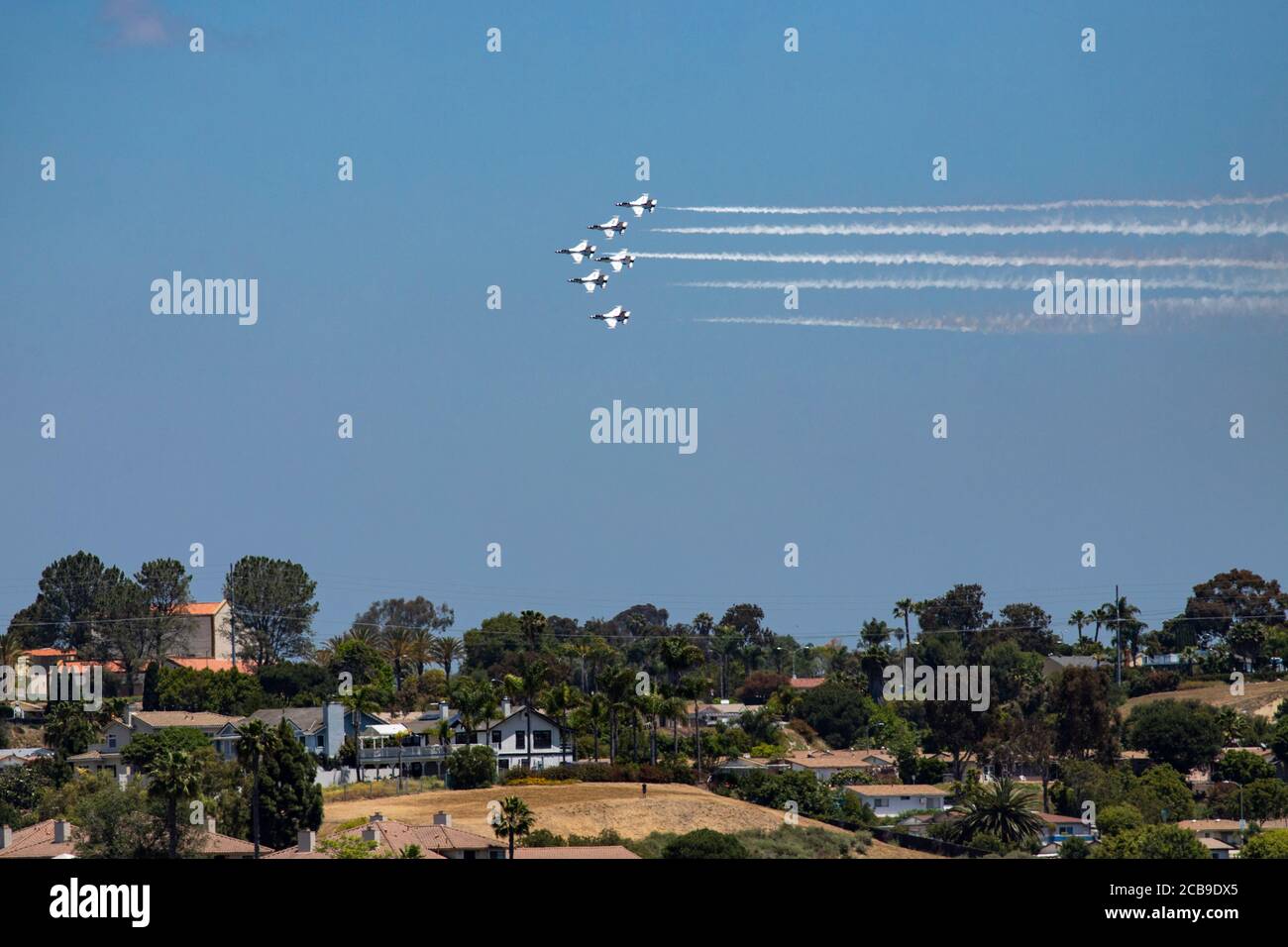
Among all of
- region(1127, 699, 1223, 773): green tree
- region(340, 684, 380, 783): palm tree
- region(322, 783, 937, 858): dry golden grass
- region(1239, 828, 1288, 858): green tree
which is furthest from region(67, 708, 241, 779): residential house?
region(1127, 699, 1223, 773): green tree

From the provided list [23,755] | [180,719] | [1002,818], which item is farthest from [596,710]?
[23,755]

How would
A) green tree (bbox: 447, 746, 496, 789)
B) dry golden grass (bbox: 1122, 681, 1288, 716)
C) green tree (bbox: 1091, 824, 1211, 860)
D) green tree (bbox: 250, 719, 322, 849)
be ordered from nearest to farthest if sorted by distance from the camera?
green tree (bbox: 1091, 824, 1211, 860) → green tree (bbox: 250, 719, 322, 849) → green tree (bbox: 447, 746, 496, 789) → dry golden grass (bbox: 1122, 681, 1288, 716)

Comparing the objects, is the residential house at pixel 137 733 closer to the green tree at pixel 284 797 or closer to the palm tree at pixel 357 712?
the palm tree at pixel 357 712

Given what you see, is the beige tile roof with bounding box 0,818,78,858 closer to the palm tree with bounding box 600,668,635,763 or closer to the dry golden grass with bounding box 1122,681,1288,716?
the palm tree with bounding box 600,668,635,763
